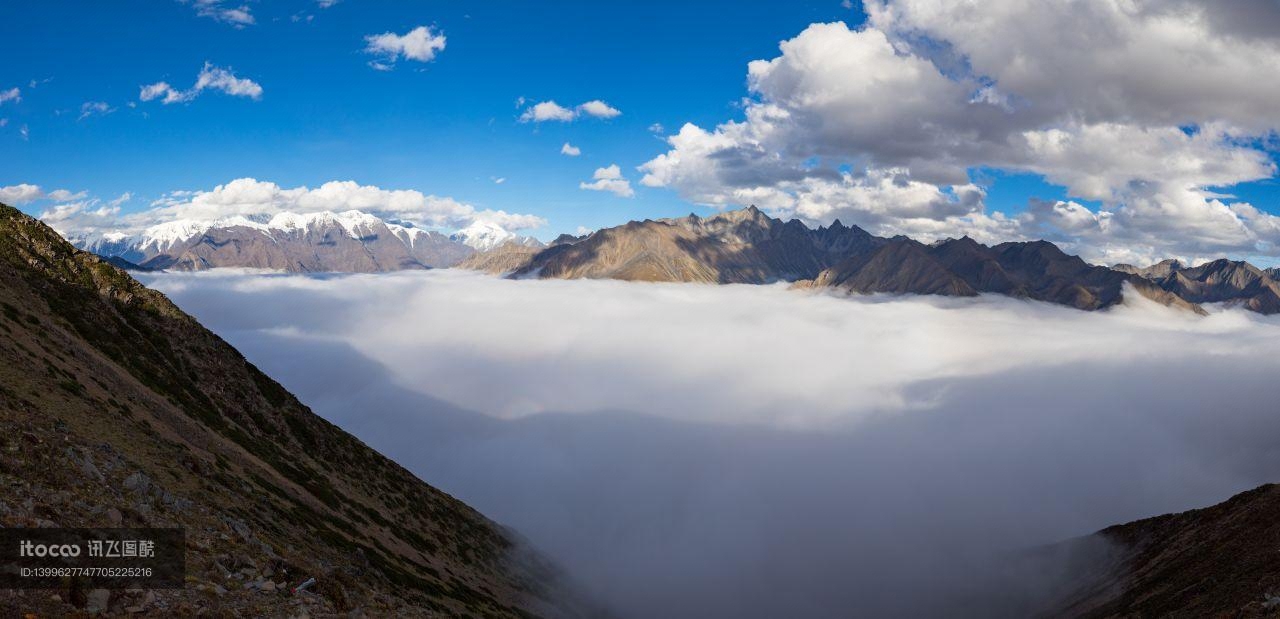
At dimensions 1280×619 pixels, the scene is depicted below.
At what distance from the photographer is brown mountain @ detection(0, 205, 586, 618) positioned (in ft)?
101

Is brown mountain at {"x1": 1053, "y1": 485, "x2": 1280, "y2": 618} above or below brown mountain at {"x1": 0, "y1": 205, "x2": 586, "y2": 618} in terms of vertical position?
below

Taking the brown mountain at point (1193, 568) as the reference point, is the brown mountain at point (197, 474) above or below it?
above

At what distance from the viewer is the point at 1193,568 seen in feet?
323

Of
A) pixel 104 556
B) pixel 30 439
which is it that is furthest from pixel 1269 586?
pixel 30 439

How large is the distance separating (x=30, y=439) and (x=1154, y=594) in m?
147

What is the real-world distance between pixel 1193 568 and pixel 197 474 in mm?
146624

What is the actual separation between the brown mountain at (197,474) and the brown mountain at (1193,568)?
71709mm

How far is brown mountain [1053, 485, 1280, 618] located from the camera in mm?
71188

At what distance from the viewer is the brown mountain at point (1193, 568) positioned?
71.2 m

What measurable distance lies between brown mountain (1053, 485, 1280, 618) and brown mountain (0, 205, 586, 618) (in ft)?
235

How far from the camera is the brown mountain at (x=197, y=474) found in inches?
1217

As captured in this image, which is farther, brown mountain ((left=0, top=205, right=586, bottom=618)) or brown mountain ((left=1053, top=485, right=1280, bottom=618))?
brown mountain ((left=1053, top=485, right=1280, bottom=618))

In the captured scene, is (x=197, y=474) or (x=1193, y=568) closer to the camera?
(x=197, y=474)

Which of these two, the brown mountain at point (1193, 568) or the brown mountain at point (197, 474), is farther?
the brown mountain at point (1193, 568)
